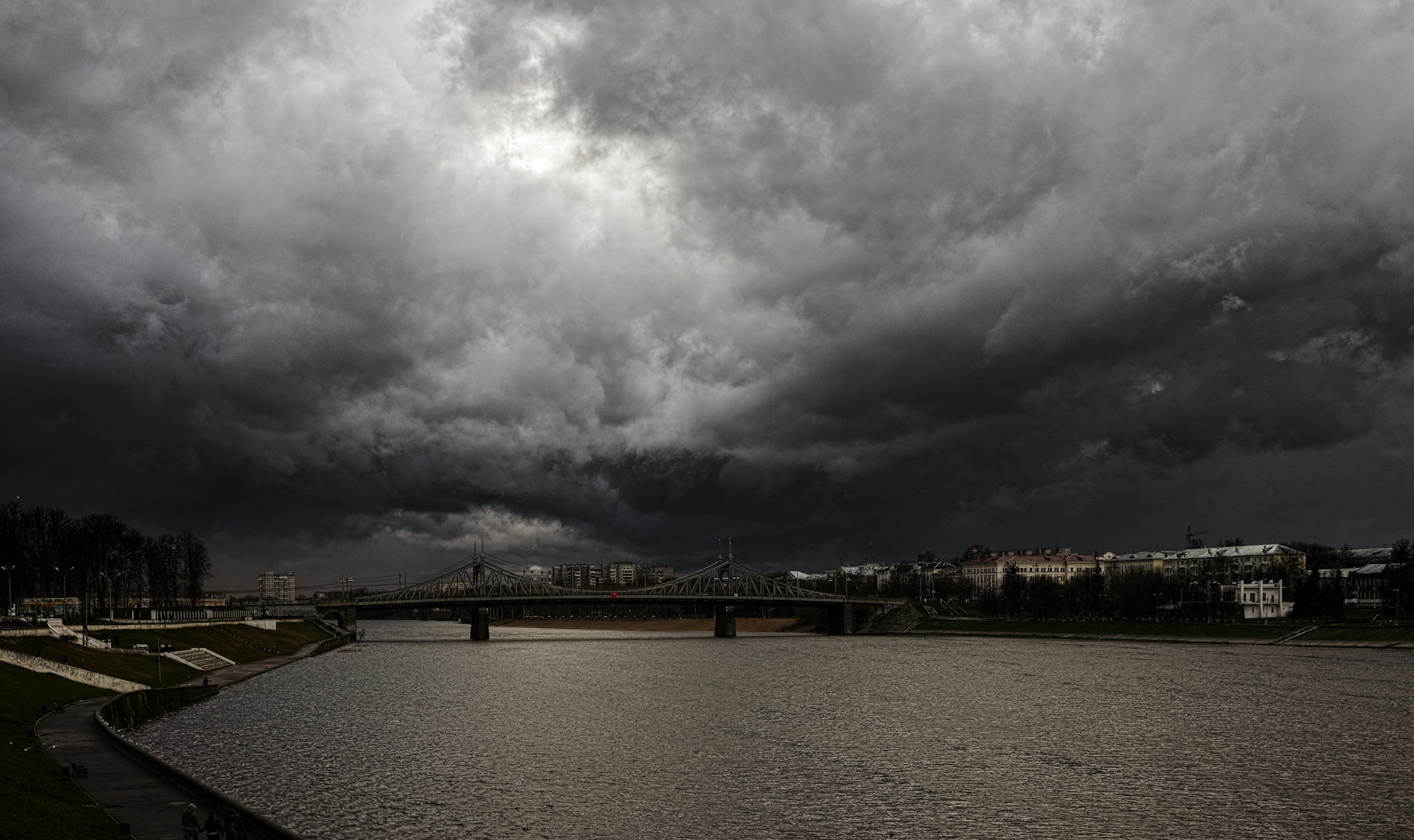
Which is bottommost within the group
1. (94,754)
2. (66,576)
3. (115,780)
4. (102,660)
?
(102,660)

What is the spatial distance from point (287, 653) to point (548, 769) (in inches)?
3119

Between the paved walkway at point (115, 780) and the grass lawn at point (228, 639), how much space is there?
38.0 m

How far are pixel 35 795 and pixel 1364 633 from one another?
112452 millimetres

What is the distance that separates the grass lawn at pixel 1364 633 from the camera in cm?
10400

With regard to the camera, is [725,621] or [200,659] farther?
[725,621]

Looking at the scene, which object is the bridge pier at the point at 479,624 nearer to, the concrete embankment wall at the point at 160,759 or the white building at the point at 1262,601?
the concrete embankment wall at the point at 160,759

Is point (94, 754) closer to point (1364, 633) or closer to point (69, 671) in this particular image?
point (69, 671)

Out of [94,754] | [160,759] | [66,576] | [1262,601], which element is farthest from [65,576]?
[1262,601]

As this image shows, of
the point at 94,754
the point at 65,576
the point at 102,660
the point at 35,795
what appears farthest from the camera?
the point at 65,576

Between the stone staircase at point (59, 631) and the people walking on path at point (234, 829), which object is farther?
the stone staircase at point (59, 631)

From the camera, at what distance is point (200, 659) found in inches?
3516

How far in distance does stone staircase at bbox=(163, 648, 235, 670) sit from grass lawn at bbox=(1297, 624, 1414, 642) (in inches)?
3840

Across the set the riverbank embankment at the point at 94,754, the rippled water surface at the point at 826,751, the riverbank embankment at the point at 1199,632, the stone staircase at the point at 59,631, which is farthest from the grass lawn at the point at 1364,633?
the stone staircase at the point at 59,631

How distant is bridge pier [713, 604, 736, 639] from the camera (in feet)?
579
